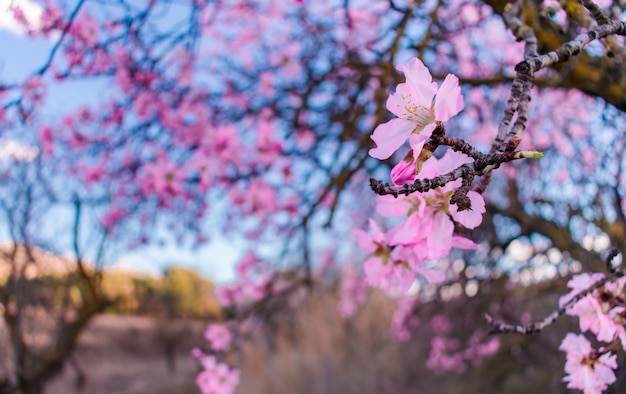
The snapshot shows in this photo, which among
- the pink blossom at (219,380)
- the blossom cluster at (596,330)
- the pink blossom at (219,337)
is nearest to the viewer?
the blossom cluster at (596,330)

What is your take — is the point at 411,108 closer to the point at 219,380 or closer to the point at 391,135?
the point at 391,135

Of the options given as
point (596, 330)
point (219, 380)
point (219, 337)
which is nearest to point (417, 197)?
point (596, 330)

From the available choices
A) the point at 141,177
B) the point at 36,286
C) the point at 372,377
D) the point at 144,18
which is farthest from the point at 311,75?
the point at 372,377

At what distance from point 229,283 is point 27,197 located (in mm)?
2157

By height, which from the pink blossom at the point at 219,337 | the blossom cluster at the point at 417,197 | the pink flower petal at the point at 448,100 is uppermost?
the pink flower petal at the point at 448,100

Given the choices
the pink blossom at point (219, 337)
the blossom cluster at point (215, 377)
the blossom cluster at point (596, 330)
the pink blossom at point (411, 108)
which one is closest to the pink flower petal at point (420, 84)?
the pink blossom at point (411, 108)

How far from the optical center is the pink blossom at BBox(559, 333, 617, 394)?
1.13m

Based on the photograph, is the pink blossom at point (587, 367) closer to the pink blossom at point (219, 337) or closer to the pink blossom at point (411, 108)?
the pink blossom at point (411, 108)

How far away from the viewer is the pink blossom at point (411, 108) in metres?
0.83

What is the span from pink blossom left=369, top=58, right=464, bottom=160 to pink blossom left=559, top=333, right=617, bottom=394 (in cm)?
67

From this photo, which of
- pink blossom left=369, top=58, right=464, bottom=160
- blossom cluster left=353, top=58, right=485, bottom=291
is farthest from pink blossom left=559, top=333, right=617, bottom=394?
pink blossom left=369, top=58, right=464, bottom=160

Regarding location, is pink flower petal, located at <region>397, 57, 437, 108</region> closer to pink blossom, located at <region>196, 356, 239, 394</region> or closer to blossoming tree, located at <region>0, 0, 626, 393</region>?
blossoming tree, located at <region>0, 0, 626, 393</region>

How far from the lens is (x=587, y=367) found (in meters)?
1.15

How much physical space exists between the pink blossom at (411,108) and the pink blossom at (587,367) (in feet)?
2.19
